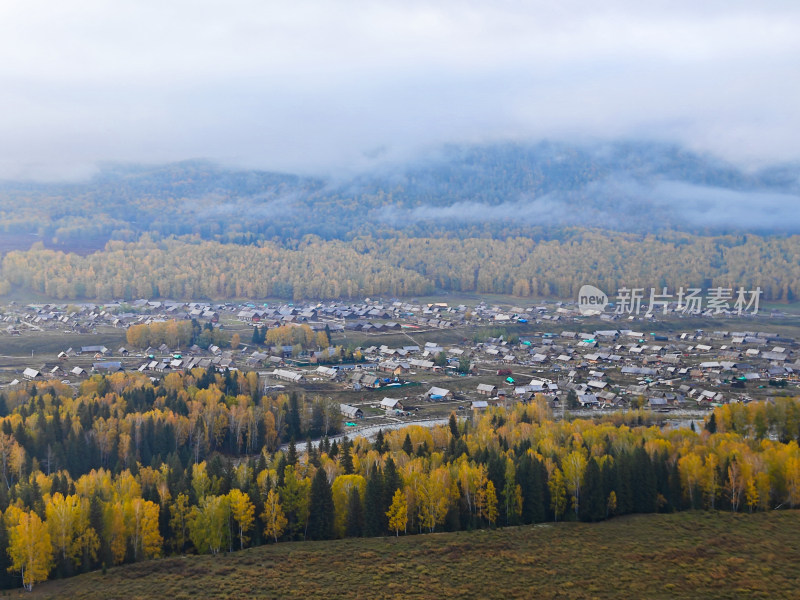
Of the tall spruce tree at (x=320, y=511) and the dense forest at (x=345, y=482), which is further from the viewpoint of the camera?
the tall spruce tree at (x=320, y=511)

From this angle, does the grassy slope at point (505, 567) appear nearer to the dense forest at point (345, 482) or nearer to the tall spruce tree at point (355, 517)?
the tall spruce tree at point (355, 517)

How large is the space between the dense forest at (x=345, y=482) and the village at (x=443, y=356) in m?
13.9

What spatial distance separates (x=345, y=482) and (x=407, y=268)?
138 meters

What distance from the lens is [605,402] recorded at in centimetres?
5709

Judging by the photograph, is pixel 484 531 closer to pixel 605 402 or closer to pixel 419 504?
pixel 419 504

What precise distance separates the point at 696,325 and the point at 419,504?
8380 centimetres

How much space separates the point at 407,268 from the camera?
168750mm

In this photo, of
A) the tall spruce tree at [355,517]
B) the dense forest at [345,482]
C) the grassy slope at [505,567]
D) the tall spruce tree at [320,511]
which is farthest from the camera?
the tall spruce tree at [355,517]

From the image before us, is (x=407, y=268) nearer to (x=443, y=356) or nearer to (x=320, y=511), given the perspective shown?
(x=443, y=356)

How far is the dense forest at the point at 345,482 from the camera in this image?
93.0 ft

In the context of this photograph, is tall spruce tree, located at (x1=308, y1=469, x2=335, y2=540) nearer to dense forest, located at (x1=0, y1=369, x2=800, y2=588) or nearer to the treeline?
dense forest, located at (x1=0, y1=369, x2=800, y2=588)

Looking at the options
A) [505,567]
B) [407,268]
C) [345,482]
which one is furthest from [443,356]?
[407,268]

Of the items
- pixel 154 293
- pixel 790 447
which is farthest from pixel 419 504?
pixel 154 293

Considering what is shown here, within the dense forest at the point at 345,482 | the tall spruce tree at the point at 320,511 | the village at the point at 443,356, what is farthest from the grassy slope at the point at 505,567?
the village at the point at 443,356
